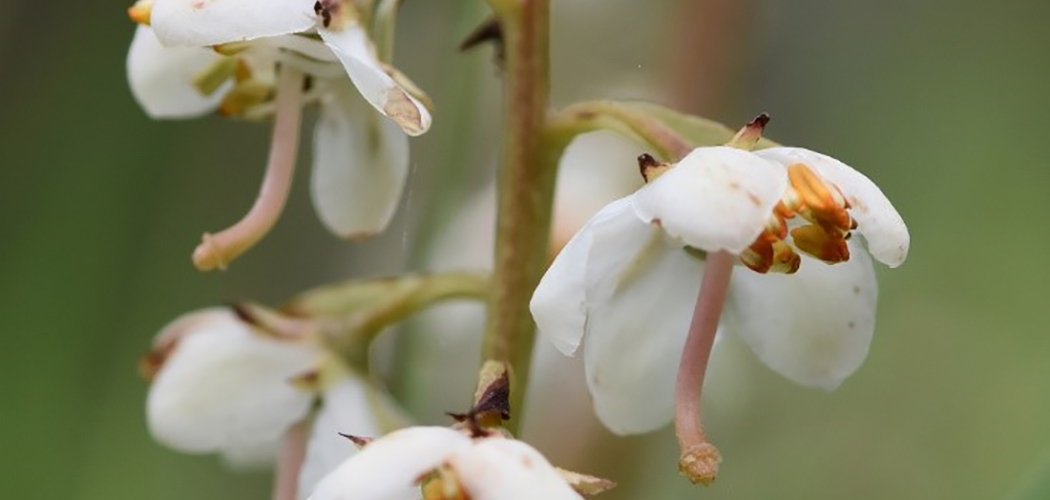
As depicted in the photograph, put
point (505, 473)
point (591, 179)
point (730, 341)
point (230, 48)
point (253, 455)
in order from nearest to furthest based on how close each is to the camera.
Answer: point (505, 473), point (230, 48), point (253, 455), point (730, 341), point (591, 179)

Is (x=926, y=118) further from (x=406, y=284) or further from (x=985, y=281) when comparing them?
(x=406, y=284)

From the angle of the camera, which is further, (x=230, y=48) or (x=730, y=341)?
(x=730, y=341)

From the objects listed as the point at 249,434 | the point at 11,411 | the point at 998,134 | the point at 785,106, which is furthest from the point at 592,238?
the point at 785,106

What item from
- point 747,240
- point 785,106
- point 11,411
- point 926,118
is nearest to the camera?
point 747,240

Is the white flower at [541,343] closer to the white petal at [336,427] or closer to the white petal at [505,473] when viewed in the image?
the white petal at [336,427]

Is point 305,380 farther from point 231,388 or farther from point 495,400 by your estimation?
point 495,400

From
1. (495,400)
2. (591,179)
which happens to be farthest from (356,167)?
(591,179)
